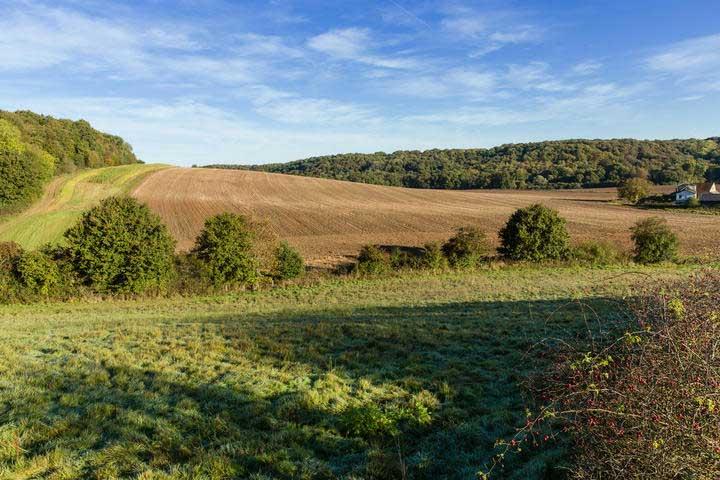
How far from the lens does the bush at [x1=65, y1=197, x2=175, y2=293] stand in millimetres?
25641

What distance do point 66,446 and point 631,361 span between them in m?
7.27

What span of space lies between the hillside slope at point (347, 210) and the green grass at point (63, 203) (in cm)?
509

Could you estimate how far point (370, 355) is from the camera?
10.9m

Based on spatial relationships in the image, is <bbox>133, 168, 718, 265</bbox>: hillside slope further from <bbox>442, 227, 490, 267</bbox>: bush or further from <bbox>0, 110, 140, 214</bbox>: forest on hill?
<bbox>0, 110, 140, 214</bbox>: forest on hill

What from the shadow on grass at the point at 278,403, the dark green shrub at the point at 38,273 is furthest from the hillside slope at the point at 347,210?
the shadow on grass at the point at 278,403

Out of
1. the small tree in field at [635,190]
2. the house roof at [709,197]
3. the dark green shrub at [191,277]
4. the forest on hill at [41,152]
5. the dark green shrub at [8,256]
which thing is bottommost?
the dark green shrub at [191,277]

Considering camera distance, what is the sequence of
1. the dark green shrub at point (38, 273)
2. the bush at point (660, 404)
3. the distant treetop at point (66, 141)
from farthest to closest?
the distant treetop at point (66, 141) < the dark green shrub at point (38, 273) < the bush at point (660, 404)

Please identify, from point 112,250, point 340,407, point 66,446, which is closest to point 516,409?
point 340,407

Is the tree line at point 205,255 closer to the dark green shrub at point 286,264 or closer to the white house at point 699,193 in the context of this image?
the dark green shrub at point 286,264

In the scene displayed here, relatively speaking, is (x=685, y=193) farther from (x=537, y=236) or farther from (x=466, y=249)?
(x=466, y=249)

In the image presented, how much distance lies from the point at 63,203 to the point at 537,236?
62.3 metres

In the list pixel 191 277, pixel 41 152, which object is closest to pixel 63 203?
pixel 41 152

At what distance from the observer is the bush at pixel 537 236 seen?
34.5 meters

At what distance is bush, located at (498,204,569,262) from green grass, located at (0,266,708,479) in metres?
19.3
